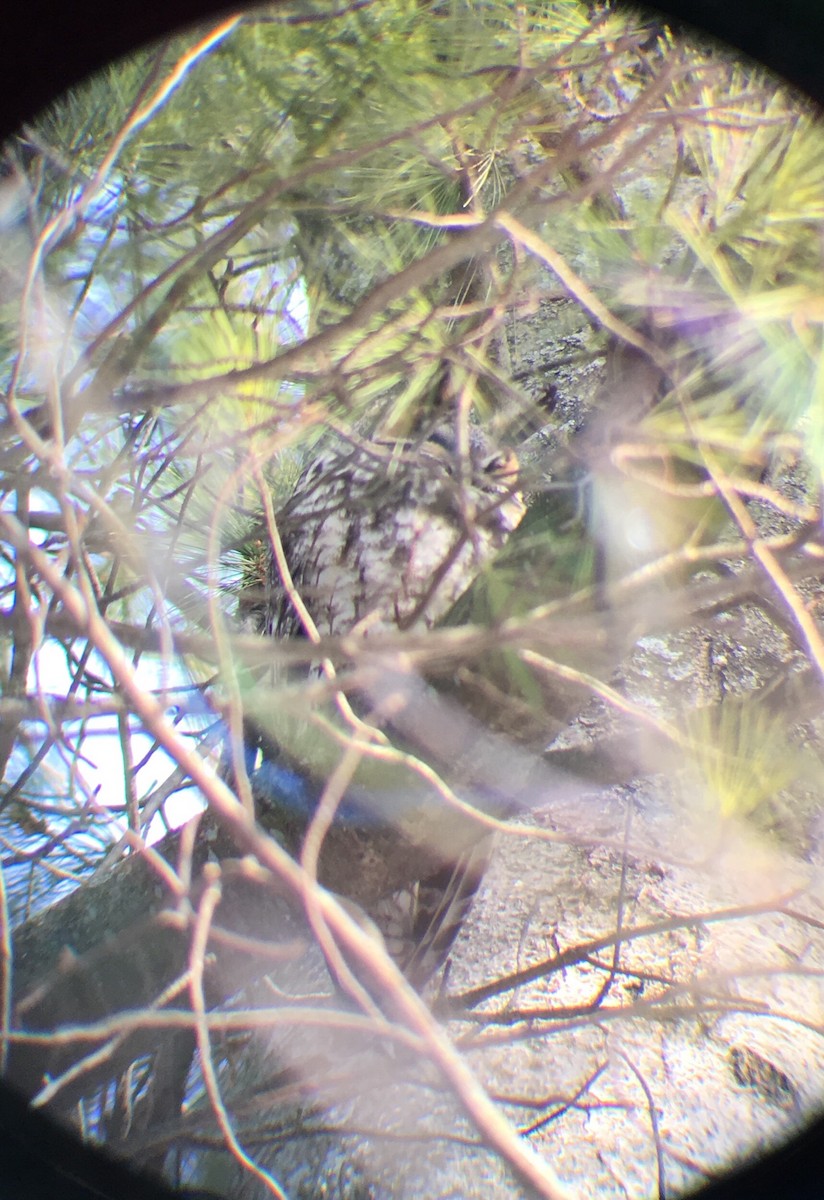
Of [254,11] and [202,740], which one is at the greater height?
[254,11]

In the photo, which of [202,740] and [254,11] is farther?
[202,740]

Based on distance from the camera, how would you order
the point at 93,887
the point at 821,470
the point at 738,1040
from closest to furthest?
the point at 821,470, the point at 738,1040, the point at 93,887

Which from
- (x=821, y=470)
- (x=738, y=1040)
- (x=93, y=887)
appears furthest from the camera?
(x=93, y=887)

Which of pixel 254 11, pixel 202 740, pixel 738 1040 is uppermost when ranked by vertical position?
pixel 254 11

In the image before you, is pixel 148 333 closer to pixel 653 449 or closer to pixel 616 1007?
pixel 653 449

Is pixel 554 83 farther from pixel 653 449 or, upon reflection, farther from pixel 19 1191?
pixel 19 1191

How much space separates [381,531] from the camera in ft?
2.36

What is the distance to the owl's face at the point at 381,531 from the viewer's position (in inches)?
25.9

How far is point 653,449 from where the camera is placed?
41 cm

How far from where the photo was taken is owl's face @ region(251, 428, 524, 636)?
0.66m

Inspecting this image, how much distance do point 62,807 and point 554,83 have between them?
23.9 inches

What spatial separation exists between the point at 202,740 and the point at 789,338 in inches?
20.0

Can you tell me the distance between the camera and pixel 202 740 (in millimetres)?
637

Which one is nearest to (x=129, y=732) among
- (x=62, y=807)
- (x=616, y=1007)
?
(x=62, y=807)
